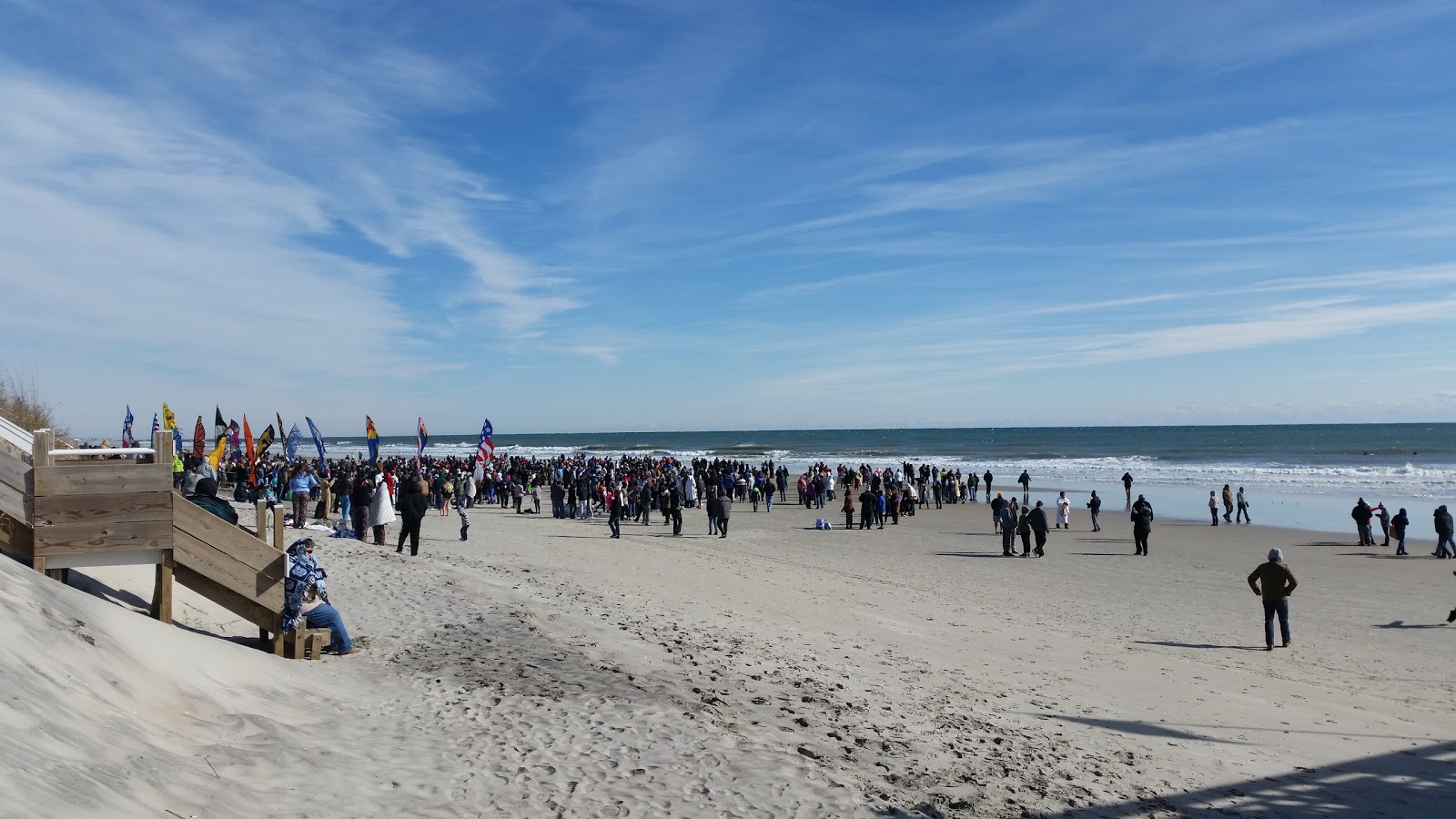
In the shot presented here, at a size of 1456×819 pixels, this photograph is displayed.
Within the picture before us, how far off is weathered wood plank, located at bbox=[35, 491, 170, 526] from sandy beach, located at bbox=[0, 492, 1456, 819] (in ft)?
2.72

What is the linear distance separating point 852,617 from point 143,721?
8.55 meters

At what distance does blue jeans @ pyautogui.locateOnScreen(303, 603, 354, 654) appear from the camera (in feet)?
27.5

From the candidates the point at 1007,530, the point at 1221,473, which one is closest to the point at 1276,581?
the point at 1007,530

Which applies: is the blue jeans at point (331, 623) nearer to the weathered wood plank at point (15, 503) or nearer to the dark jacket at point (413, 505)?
the weathered wood plank at point (15, 503)

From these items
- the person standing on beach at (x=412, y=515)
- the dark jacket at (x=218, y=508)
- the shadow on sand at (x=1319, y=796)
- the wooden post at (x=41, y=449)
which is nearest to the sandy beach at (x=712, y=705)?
the shadow on sand at (x=1319, y=796)

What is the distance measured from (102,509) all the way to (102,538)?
0.78ft

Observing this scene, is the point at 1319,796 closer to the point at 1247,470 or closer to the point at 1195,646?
the point at 1195,646

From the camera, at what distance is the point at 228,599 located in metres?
8.09

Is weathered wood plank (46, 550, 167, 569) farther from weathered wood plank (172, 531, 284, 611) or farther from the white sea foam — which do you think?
the white sea foam

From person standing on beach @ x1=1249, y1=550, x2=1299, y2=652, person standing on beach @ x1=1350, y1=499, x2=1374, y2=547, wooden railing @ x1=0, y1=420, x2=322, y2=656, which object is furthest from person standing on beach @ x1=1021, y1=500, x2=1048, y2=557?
wooden railing @ x1=0, y1=420, x2=322, y2=656

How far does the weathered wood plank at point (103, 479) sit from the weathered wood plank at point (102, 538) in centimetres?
28

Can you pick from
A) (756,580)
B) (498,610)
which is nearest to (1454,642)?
(756,580)

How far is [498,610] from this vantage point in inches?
421

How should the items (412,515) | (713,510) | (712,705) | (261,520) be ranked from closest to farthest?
(712,705), (261,520), (412,515), (713,510)
